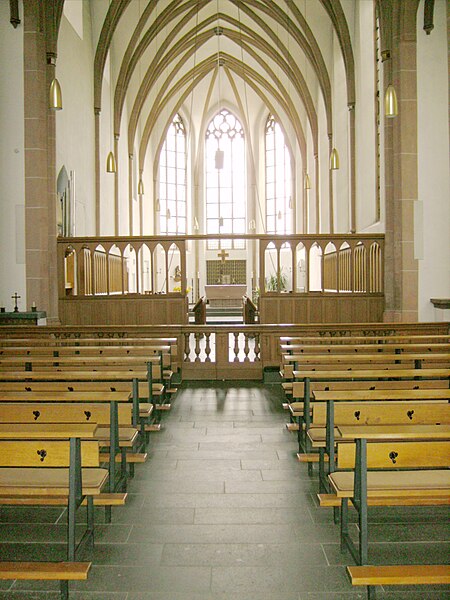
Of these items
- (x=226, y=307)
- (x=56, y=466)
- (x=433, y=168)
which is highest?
(x=433, y=168)

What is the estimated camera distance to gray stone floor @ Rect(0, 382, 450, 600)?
3068mm

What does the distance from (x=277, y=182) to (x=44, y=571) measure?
2745 centimetres

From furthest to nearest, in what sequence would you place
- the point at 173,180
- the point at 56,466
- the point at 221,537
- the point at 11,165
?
the point at 173,180
the point at 11,165
the point at 221,537
the point at 56,466

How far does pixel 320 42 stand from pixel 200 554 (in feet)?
61.3

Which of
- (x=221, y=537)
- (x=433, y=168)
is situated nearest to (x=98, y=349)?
(x=221, y=537)

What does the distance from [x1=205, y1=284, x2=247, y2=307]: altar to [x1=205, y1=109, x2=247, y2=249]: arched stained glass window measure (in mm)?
8268

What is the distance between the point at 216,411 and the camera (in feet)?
23.7

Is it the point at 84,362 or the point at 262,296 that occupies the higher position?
the point at 262,296

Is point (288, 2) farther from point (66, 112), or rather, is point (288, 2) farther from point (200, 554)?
point (200, 554)

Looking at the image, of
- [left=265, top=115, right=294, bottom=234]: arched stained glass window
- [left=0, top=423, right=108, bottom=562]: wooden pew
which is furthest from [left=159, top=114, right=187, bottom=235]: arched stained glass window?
[left=0, top=423, right=108, bottom=562]: wooden pew

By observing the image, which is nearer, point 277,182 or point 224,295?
point 224,295

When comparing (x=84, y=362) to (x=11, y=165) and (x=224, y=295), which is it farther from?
(x=224, y=295)

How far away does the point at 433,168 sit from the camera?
11.3 m

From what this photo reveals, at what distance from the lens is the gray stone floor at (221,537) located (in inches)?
121
